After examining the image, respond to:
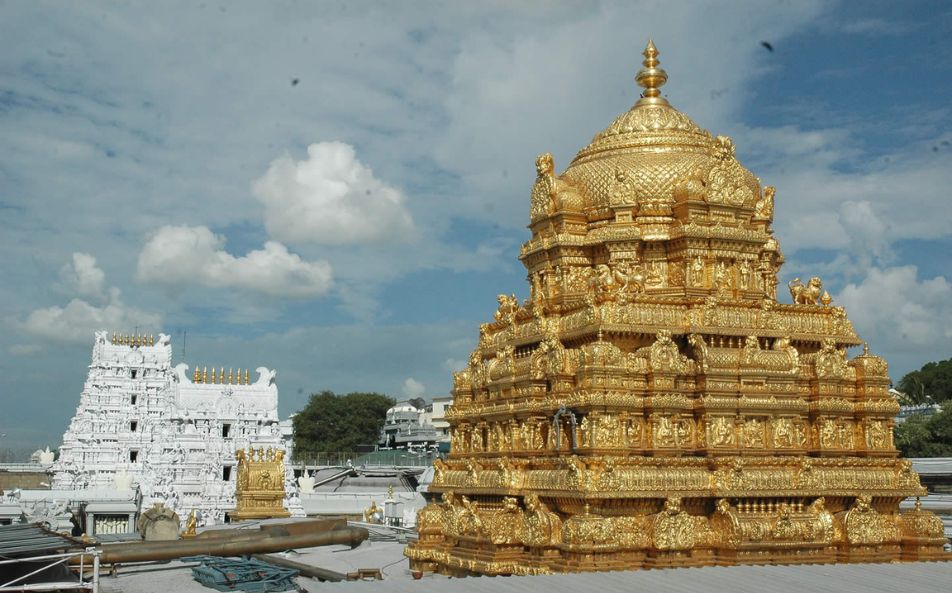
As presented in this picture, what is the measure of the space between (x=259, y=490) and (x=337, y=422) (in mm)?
54489

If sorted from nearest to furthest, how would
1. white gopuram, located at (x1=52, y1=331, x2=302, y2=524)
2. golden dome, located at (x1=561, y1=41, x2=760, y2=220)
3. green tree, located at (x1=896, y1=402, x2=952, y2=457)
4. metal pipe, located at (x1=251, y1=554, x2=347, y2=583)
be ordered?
metal pipe, located at (x1=251, y1=554, x2=347, y2=583) < golden dome, located at (x1=561, y1=41, x2=760, y2=220) < green tree, located at (x1=896, y1=402, x2=952, y2=457) < white gopuram, located at (x1=52, y1=331, x2=302, y2=524)

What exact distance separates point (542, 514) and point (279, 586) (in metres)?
6.27

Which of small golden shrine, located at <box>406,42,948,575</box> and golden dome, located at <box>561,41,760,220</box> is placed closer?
small golden shrine, located at <box>406,42,948,575</box>

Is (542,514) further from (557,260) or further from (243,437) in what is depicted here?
(243,437)

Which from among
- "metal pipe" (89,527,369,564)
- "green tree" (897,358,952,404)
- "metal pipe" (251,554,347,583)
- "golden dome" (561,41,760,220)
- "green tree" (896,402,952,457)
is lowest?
"metal pipe" (251,554,347,583)

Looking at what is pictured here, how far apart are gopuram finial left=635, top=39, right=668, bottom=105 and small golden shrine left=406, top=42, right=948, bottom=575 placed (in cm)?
27

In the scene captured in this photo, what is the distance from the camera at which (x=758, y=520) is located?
21.5m

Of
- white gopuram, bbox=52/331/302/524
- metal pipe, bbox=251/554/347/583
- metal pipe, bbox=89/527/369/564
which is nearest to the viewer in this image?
metal pipe, bbox=89/527/369/564

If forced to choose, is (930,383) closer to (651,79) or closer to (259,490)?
(259,490)

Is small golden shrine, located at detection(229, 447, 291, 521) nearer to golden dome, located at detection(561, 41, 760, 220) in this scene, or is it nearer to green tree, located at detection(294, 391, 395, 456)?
golden dome, located at detection(561, 41, 760, 220)

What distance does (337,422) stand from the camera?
94.9 meters

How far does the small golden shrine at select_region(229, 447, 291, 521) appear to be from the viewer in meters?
40.5

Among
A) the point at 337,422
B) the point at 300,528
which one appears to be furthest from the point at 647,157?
the point at 337,422

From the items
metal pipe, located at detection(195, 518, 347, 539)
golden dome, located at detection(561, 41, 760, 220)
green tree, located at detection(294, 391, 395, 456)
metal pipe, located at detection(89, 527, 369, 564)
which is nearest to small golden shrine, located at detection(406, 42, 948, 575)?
golden dome, located at detection(561, 41, 760, 220)
